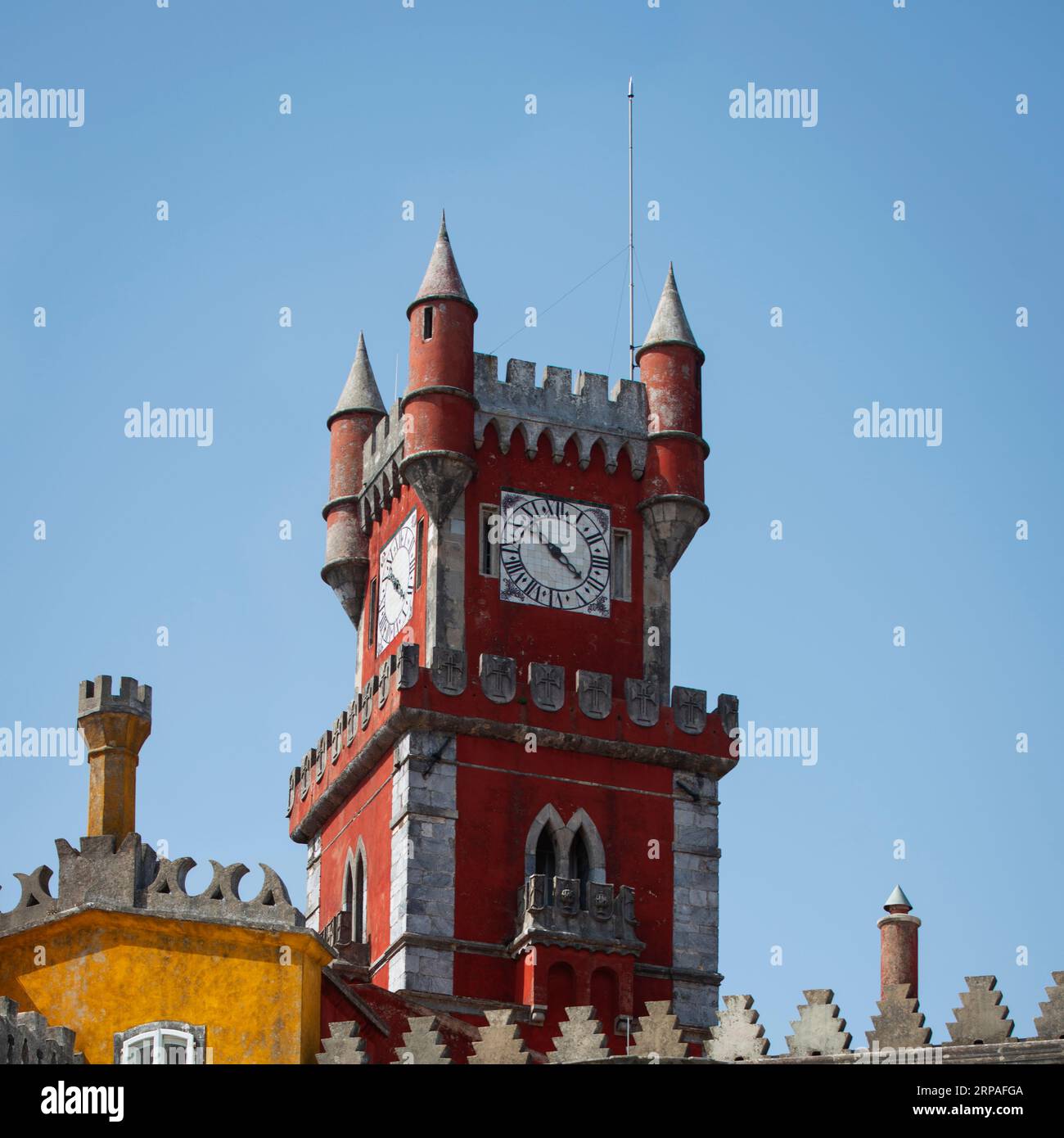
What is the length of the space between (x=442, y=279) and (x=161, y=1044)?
26.2m

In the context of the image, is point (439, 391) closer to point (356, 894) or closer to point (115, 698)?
point (356, 894)

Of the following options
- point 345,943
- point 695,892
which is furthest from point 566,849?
point 345,943

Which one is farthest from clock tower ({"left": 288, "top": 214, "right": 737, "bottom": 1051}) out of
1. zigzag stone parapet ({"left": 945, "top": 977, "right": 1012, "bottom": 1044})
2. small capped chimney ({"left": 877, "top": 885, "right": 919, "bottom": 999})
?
zigzag stone parapet ({"left": 945, "top": 977, "right": 1012, "bottom": 1044})

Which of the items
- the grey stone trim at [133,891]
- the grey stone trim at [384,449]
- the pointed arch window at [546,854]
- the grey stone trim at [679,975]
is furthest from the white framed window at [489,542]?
the grey stone trim at [133,891]

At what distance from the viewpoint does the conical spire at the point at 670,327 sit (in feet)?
222

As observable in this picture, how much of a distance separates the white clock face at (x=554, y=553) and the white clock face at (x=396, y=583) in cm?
200

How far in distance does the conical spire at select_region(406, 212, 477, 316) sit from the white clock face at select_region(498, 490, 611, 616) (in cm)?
423

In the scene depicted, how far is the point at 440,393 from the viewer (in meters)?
64.9

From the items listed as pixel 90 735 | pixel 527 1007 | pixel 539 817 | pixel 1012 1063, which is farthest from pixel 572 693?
pixel 1012 1063

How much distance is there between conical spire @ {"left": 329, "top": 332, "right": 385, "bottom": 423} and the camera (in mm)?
70562

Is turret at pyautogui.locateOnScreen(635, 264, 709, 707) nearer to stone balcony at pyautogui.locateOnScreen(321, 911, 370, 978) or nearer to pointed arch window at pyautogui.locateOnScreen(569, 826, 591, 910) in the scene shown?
pointed arch window at pyautogui.locateOnScreen(569, 826, 591, 910)

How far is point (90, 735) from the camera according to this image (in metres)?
46.1

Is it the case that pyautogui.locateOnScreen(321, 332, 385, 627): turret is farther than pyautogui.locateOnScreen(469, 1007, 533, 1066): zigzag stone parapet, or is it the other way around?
pyautogui.locateOnScreen(321, 332, 385, 627): turret
